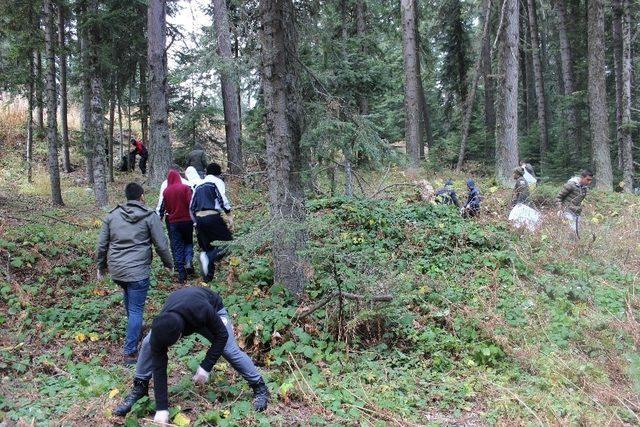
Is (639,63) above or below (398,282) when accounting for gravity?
above

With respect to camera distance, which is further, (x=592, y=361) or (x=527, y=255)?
(x=527, y=255)

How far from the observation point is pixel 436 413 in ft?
15.5

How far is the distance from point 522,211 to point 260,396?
758 cm

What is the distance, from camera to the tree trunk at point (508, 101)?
1473cm

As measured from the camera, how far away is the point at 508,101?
589 inches

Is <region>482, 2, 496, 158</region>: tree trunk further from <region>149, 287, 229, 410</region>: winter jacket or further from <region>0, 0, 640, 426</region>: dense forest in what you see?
<region>149, 287, 229, 410</region>: winter jacket

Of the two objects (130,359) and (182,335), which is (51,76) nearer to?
(130,359)

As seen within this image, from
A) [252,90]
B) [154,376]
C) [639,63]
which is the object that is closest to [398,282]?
[154,376]

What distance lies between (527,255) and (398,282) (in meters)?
3.52

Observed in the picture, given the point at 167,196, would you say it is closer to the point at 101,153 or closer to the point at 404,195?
the point at 101,153

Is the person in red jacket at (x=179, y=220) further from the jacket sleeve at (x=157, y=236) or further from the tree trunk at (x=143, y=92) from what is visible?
the tree trunk at (x=143, y=92)

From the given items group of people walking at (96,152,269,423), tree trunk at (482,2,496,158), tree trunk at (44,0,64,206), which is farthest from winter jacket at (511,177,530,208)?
tree trunk at (482,2,496,158)

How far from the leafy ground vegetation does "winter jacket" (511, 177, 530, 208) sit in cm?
108

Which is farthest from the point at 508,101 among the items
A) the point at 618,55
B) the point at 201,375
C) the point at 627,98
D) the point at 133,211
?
the point at 201,375
